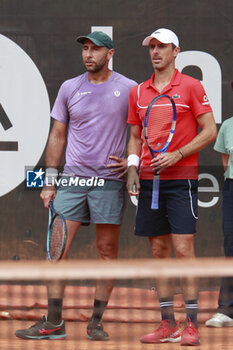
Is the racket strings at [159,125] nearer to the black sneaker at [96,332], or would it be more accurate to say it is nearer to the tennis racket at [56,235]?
the tennis racket at [56,235]

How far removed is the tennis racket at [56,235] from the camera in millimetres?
4090

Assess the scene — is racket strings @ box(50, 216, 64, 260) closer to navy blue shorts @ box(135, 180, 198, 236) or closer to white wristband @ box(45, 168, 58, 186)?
white wristband @ box(45, 168, 58, 186)

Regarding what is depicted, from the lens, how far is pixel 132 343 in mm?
4047

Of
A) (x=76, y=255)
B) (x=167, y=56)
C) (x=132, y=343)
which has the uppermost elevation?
(x=167, y=56)

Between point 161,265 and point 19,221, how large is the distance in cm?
241

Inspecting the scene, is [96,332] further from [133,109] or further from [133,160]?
[133,109]

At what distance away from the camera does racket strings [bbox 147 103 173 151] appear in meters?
4.07

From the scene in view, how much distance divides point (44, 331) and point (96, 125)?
3.58ft

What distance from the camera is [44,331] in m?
4.14

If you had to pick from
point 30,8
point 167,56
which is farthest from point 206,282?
point 30,8

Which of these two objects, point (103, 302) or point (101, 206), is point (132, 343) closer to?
point (103, 302)

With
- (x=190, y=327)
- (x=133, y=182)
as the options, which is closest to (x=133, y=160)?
(x=133, y=182)

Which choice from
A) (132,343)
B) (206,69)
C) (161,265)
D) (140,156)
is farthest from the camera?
(206,69)

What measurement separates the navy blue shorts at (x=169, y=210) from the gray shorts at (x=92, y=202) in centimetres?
15
